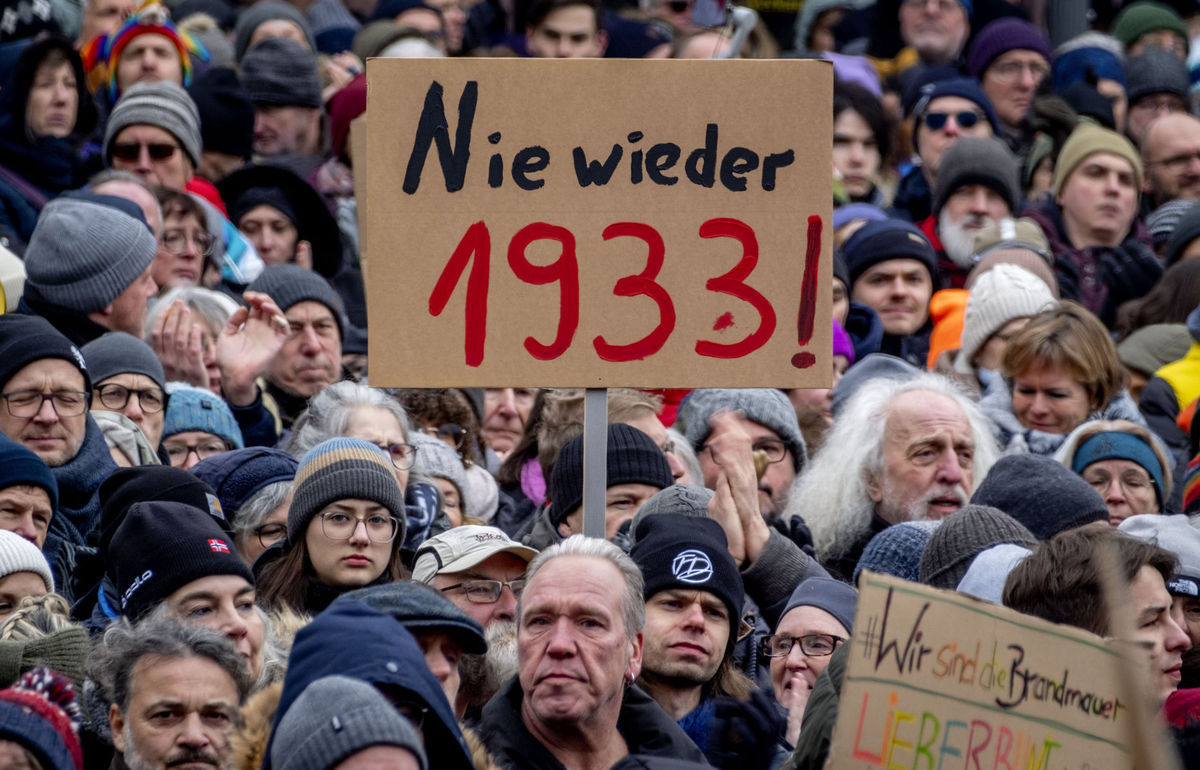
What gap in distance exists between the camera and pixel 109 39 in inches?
398

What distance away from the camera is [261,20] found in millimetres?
11219

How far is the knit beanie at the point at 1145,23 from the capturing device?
45.9ft

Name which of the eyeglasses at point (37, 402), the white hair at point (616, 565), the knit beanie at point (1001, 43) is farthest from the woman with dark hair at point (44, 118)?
the knit beanie at point (1001, 43)

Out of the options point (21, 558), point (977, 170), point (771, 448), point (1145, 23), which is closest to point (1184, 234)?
point (977, 170)

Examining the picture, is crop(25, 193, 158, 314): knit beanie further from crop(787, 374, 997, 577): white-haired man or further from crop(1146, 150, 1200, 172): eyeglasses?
crop(1146, 150, 1200, 172): eyeglasses

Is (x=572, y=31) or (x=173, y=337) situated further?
(x=572, y=31)

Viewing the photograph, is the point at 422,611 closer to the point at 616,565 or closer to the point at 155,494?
the point at 616,565

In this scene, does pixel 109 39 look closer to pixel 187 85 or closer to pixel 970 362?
pixel 187 85

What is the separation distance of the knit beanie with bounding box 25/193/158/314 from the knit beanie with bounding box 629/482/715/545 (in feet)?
8.11

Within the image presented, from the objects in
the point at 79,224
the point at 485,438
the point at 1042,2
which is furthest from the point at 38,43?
the point at 1042,2

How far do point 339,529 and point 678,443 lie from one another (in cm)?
160

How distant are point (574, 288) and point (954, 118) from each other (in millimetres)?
6364

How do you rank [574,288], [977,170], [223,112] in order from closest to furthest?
1. [574,288]
2. [223,112]
3. [977,170]

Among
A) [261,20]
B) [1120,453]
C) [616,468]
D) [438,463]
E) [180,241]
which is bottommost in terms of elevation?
[438,463]
